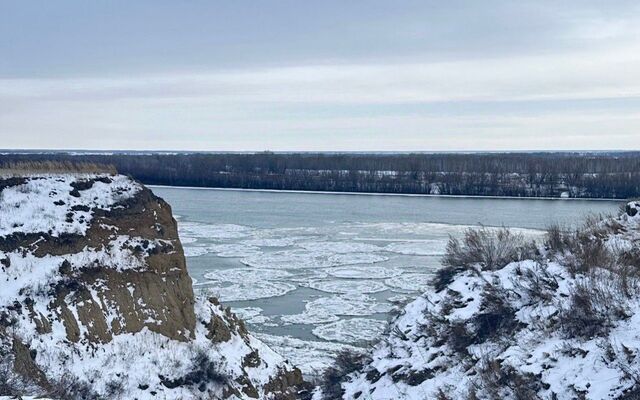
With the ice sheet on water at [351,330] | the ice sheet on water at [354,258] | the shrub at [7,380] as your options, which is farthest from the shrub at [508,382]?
the ice sheet on water at [354,258]

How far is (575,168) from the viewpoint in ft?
240

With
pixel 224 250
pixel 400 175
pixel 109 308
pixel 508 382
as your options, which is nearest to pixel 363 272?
pixel 224 250

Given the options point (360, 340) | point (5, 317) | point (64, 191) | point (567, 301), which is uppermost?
point (64, 191)

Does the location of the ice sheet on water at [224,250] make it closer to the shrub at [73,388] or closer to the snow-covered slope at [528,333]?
the snow-covered slope at [528,333]

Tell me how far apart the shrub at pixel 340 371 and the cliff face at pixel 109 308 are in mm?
1212

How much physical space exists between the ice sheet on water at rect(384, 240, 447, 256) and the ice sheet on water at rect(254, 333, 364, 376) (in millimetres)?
12234

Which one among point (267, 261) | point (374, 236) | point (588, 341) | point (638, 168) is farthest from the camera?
point (638, 168)

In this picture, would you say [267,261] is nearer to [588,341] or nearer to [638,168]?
[588,341]

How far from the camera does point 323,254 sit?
2959cm

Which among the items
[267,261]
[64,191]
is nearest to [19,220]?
[64,191]

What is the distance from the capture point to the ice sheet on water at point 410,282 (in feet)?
74.8

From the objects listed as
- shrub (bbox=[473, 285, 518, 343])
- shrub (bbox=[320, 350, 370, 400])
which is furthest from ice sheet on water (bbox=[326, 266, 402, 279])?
shrub (bbox=[473, 285, 518, 343])

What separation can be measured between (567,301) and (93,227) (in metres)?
9.28

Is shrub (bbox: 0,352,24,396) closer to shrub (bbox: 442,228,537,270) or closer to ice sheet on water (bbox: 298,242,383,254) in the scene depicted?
shrub (bbox: 442,228,537,270)
